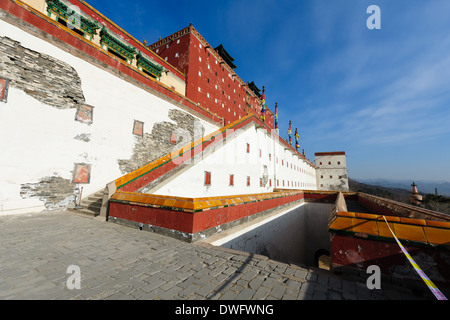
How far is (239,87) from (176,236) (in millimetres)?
30155

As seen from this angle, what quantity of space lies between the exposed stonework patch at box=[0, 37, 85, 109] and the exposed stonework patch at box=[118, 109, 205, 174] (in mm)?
3819

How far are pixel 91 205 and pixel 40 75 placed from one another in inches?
236

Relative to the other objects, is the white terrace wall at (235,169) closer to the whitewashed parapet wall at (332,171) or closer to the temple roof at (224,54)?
the temple roof at (224,54)

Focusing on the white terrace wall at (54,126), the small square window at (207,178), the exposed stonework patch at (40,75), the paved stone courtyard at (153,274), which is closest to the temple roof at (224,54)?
the white terrace wall at (54,126)

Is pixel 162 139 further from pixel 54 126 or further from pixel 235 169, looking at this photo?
A: pixel 54 126

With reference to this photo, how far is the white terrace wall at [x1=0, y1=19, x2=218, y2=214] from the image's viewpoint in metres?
7.00

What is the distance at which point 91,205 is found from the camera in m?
7.99

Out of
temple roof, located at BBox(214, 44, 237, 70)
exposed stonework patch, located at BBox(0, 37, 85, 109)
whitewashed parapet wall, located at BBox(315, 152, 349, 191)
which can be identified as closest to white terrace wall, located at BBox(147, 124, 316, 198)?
exposed stonework patch, located at BBox(0, 37, 85, 109)

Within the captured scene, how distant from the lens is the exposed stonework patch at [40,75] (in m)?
7.09

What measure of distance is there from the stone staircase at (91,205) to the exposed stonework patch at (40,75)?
14.3 feet

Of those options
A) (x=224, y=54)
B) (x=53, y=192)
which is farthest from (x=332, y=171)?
(x=53, y=192)

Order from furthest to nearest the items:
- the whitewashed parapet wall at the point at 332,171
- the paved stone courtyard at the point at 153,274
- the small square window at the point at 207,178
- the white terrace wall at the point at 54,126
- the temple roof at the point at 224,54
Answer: the whitewashed parapet wall at the point at 332,171 < the temple roof at the point at 224,54 < the small square window at the point at 207,178 < the white terrace wall at the point at 54,126 < the paved stone courtyard at the point at 153,274

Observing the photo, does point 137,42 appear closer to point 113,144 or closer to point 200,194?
point 113,144
